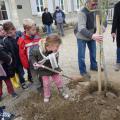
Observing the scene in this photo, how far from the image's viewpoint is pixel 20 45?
163 inches

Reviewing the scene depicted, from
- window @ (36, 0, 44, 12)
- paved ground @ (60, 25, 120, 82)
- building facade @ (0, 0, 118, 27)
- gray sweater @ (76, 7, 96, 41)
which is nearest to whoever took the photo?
gray sweater @ (76, 7, 96, 41)

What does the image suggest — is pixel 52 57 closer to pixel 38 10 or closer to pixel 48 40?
pixel 48 40

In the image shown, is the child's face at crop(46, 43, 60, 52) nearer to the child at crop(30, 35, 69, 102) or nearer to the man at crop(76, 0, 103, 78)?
the child at crop(30, 35, 69, 102)

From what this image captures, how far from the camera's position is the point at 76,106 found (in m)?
3.75

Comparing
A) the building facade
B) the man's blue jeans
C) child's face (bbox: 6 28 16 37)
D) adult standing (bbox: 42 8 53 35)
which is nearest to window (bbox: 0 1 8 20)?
the building facade

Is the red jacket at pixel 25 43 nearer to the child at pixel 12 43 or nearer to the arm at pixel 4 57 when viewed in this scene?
the child at pixel 12 43

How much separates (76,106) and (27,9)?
10.4 meters

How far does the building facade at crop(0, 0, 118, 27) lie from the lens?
12641mm

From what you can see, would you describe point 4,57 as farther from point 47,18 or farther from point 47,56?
point 47,18

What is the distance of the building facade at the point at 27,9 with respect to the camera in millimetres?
12641

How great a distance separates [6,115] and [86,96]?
4.13 feet

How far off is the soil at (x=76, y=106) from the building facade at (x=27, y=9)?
29.5 feet

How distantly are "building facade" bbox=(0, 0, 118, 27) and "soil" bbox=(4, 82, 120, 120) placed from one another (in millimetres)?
9004

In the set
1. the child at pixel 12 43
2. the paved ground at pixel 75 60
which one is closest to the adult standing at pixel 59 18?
the paved ground at pixel 75 60
